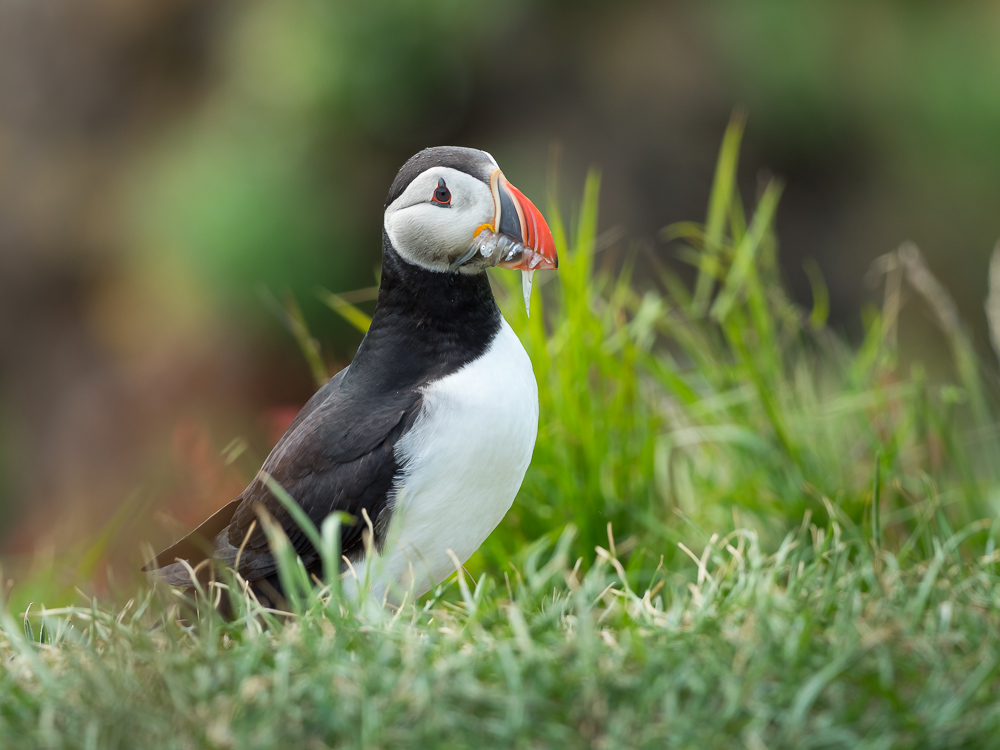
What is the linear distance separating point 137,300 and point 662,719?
681 cm

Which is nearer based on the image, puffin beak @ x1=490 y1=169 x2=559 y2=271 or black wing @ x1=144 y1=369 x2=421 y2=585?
puffin beak @ x1=490 y1=169 x2=559 y2=271

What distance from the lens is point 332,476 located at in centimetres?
216

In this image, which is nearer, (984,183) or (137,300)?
(984,183)

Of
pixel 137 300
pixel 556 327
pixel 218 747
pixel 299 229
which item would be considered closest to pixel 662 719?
pixel 218 747

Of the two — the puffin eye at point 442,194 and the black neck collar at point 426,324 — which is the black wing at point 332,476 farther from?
the puffin eye at point 442,194

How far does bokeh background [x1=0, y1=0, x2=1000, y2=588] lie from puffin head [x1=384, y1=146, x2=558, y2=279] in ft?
13.8

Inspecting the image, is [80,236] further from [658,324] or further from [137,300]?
[658,324]

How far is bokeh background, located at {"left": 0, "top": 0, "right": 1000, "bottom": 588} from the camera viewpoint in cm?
643

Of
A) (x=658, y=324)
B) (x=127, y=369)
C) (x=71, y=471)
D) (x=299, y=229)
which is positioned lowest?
(x=71, y=471)

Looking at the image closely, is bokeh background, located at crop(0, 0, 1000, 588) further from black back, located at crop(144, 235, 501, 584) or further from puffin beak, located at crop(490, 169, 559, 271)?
puffin beak, located at crop(490, 169, 559, 271)

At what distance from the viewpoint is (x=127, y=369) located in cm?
730

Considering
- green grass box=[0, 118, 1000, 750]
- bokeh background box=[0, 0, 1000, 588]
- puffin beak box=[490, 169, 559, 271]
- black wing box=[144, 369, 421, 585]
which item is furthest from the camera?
bokeh background box=[0, 0, 1000, 588]

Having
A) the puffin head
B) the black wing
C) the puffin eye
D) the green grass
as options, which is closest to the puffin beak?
the puffin head

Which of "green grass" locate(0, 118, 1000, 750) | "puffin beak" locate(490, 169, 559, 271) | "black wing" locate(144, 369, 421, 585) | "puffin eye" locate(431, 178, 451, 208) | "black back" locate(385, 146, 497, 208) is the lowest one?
"green grass" locate(0, 118, 1000, 750)
